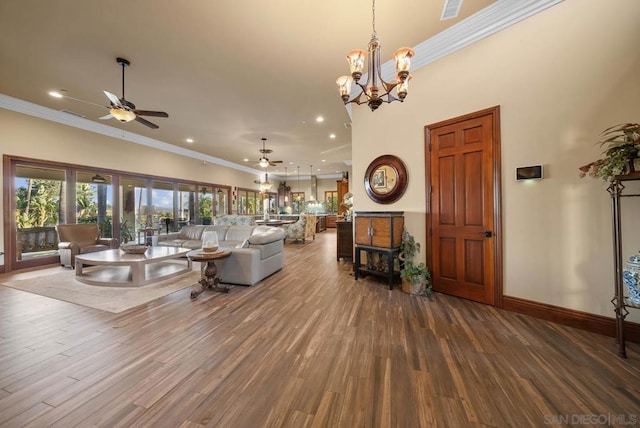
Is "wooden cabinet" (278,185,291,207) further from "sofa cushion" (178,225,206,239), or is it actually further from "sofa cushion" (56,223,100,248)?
"sofa cushion" (56,223,100,248)

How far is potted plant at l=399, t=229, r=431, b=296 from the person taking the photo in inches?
132

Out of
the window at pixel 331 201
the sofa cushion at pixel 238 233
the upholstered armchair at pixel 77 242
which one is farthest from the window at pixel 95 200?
the window at pixel 331 201

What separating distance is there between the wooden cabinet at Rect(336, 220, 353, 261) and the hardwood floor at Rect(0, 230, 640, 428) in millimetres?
2679

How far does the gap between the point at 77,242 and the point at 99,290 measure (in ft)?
8.74

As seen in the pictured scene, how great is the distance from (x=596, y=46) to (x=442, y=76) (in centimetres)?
148

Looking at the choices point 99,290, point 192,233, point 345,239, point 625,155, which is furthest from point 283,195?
point 625,155

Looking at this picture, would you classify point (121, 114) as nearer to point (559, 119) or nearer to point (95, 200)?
point (95, 200)

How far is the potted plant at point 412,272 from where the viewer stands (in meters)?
3.36

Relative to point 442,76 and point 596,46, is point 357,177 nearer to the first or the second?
point 442,76

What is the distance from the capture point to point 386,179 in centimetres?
399

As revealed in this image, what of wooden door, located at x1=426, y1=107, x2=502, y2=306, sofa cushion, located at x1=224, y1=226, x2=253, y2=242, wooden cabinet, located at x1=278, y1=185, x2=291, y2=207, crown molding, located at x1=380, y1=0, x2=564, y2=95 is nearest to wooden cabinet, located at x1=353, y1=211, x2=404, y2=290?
wooden door, located at x1=426, y1=107, x2=502, y2=306

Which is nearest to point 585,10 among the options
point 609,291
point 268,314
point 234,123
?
point 609,291

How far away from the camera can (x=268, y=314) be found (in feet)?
9.17

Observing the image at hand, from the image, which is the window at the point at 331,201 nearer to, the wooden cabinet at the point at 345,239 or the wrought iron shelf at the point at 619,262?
the wooden cabinet at the point at 345,239
